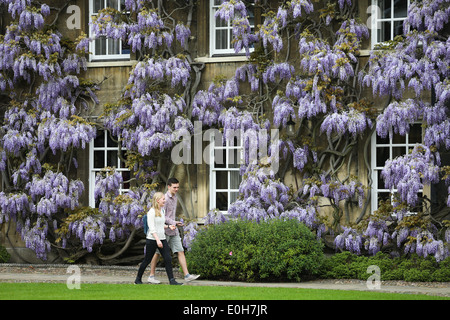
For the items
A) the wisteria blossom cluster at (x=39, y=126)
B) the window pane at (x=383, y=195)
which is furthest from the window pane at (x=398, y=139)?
the wisteria blossom cluster at (x=39, y=126)

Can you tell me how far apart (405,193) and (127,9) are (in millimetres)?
6955

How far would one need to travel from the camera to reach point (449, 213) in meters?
14.7

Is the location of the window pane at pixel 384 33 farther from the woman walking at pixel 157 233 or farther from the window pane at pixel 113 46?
the woman walking at pixel 157 233

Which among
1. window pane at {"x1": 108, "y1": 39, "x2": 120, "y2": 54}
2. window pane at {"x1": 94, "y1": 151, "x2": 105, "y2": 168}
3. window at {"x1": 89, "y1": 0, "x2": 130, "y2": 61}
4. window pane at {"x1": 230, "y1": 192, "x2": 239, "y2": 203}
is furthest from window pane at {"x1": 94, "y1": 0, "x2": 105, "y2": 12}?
Answer: window pane at {"x1": 230, "y1": 192, "x2": 239, "y2": 203}

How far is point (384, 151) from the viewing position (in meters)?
15.6

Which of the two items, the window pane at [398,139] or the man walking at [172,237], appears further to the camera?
the window pane at [398,139]

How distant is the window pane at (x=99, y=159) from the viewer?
56.6 ft

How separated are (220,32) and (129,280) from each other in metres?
5.87

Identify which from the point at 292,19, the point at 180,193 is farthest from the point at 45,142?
the point at 292,19

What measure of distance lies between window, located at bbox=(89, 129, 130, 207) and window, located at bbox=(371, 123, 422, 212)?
5223mm

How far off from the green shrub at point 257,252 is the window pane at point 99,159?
4.06m

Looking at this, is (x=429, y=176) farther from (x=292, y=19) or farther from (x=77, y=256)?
(x=77, y=256)

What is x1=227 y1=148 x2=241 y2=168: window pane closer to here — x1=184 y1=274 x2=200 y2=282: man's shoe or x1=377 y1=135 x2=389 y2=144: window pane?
x1=377 y1=135 x2=389 y2=144: window pane

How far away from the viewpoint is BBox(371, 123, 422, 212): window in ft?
50.6
